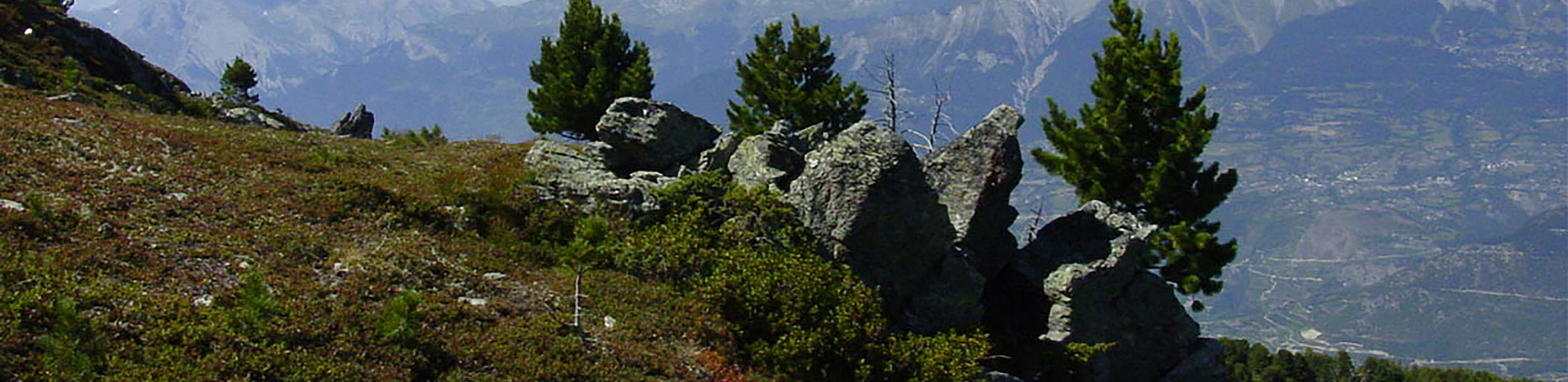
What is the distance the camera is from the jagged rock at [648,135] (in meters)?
32.9

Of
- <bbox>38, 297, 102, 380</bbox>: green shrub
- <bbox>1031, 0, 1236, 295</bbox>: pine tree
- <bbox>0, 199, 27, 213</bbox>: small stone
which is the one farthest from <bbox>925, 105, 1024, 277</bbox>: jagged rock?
<bbox>0, 199, 27, 213</bbox>: small stone

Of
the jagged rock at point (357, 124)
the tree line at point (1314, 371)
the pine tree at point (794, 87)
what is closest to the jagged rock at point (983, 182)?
the pine tree at point (794, 87)

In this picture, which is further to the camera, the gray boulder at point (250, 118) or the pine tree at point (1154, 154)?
the gray boulder at point (250, 118)

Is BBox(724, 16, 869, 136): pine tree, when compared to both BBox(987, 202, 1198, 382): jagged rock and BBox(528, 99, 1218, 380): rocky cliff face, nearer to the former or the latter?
BBox(528, 99, 1218, 380): rocky cliff face

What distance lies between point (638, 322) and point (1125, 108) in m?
26.4

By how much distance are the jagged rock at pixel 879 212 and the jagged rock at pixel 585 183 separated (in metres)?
4.33

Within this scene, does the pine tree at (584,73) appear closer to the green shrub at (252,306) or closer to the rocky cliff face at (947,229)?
the rocky cliff face at (947,229)

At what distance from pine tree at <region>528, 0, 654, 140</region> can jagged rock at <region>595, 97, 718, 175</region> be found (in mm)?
11218

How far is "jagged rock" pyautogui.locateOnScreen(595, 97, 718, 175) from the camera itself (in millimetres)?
32906

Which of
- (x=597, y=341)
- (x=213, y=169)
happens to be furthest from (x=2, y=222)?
(x=597, y=341)

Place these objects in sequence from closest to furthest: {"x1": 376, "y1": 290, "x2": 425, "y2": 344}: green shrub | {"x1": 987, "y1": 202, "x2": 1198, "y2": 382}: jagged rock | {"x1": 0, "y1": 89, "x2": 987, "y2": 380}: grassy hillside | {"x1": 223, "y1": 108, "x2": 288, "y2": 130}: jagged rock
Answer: {"x1": 0, "y1": 89, "x2": 987, "y2": 380}: grassy hillside
{"x1": 376, "y1": 290, "x2": 425, "y2": 344}: green shrub
{"x1": 987, "y1": 202, "x2": 1198, "y2": 382}: jagged rock
{"x1": 223, "y1": 108, "x2": 288, "y2": 130}: jagged rock

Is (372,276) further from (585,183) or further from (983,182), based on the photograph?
(983,182)

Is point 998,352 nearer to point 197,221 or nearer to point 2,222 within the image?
point 197,221

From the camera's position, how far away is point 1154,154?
1544 inches
